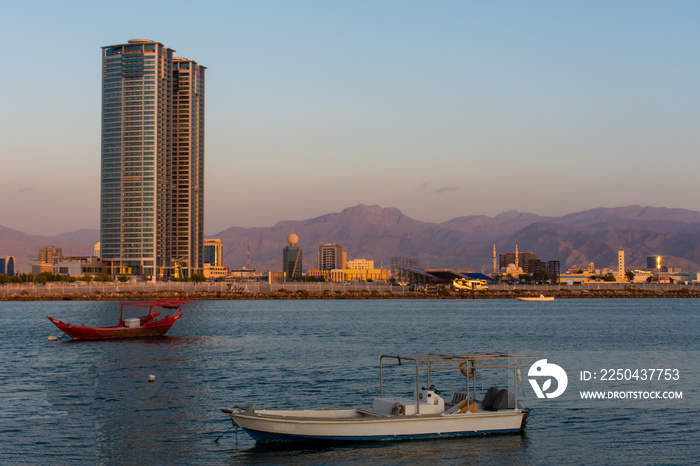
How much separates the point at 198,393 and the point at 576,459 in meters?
21.9

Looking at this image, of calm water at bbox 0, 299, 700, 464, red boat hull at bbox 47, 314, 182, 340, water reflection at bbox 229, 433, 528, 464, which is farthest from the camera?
red boat hull at bbox 47, 314, 182, 340

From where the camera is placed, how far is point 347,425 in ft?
93.8

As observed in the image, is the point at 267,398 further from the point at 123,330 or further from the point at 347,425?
the point at 123,330

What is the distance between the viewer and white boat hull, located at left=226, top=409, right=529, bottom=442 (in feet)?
93.6

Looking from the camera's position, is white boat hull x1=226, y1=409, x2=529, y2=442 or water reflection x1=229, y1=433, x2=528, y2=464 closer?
water reflection x1=229, y1=433, x2=528, y2=464

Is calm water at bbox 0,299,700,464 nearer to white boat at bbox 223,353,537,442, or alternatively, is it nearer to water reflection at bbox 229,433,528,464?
water reflection at bbox 229,433,528,464

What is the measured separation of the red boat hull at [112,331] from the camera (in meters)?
73.9

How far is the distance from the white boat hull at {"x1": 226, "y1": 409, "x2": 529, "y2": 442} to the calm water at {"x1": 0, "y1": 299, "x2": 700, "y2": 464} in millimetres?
457

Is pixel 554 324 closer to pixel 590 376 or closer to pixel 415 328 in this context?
pixel 415 328

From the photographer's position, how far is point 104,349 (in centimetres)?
6588

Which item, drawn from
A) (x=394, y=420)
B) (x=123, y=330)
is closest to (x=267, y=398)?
(x=394, y=420)

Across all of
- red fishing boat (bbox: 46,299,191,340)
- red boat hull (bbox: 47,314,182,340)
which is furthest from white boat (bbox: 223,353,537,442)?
red boat hull (bbox: 47,314,182,340)

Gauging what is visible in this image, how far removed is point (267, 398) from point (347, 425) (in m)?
11.6

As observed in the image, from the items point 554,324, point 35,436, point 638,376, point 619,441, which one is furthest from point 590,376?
point 554,324
